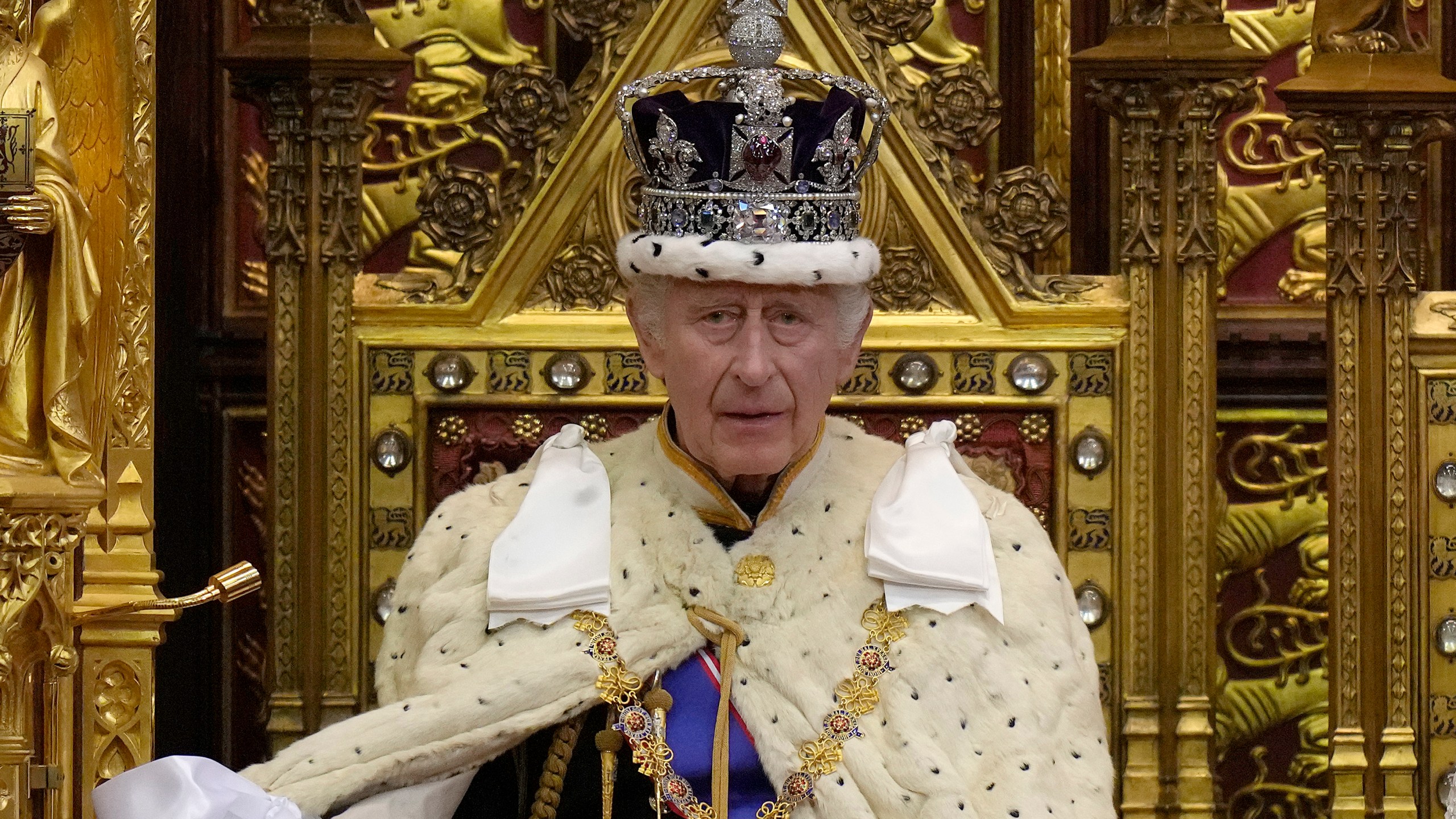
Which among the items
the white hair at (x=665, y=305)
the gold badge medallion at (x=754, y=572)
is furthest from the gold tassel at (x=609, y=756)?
the white hair at (x=665, y=305)

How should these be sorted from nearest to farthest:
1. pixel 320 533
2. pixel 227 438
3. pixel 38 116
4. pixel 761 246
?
pixel 761 246
pixel 38 116
pixel 320 533
pixel 227 438

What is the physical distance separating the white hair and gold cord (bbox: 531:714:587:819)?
485 mm

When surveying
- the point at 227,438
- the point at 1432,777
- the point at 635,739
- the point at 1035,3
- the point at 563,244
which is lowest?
the point at 1432,777

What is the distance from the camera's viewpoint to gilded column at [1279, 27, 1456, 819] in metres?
3.69

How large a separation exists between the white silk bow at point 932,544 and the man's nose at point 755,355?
25 centimetres

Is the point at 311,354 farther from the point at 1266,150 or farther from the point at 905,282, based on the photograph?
the point at 1266,150

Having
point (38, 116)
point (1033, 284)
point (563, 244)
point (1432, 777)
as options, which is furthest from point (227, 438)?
point (1432, 777)

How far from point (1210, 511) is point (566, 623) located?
52.7 inches

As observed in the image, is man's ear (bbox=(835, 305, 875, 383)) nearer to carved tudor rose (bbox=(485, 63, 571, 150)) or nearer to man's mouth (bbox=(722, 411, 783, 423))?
man's mouth (bbox=(722, 411, 783, 423))

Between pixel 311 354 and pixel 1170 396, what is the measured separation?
1376 millimetres

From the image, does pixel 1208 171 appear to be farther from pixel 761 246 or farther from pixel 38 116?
pixel 38 116

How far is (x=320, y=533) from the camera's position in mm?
3699

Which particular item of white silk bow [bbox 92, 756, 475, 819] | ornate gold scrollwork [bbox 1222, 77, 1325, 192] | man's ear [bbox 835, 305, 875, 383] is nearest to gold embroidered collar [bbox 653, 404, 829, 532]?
man's ear [bbox 835, 305, 875, 383]

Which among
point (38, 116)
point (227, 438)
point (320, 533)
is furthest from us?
point (227, 438)
